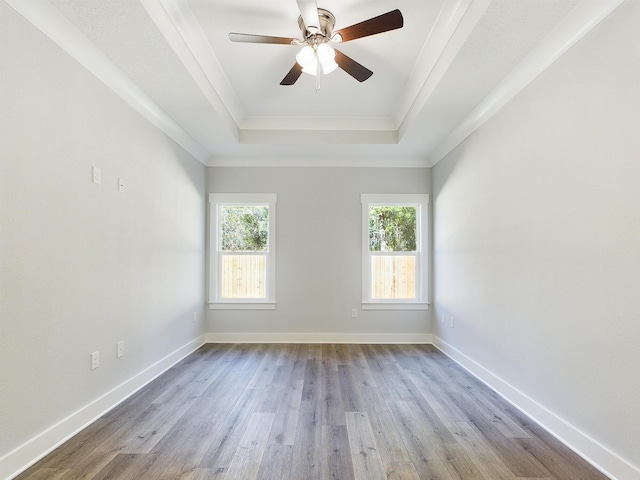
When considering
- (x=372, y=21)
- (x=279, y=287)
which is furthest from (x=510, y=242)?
(x=279, y=287)

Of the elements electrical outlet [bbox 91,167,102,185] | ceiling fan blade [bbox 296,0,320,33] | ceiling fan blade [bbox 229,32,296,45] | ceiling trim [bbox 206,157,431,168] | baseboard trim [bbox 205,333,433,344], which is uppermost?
ceiling fan blade [bbox 296,0,320,33]

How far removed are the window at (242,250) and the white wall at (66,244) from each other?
1.37 m

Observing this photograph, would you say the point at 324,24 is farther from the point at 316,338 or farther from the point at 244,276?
the point at 316,338

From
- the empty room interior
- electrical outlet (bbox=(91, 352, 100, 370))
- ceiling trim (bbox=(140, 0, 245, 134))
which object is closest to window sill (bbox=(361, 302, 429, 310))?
the empty room interior

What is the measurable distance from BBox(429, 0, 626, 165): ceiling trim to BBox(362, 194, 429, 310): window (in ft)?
4.93

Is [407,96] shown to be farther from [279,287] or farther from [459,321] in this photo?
[279,287]

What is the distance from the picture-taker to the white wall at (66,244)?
1906 millimetres

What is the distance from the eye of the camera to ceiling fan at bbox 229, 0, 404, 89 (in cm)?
210

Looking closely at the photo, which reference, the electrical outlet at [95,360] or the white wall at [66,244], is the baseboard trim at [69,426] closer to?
the white wall at [66,244]

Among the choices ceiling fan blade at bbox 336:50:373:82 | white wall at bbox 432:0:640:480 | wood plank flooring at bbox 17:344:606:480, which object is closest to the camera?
white wall at bbox 432:0:640:480

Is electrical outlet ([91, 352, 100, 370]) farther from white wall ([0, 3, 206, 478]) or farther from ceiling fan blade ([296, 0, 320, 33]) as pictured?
ceiling fan blade ([296, 0, 320, 33])

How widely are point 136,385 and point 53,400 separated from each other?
0.99 m

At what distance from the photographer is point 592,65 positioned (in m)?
2.08

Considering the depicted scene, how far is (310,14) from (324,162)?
292 cm
